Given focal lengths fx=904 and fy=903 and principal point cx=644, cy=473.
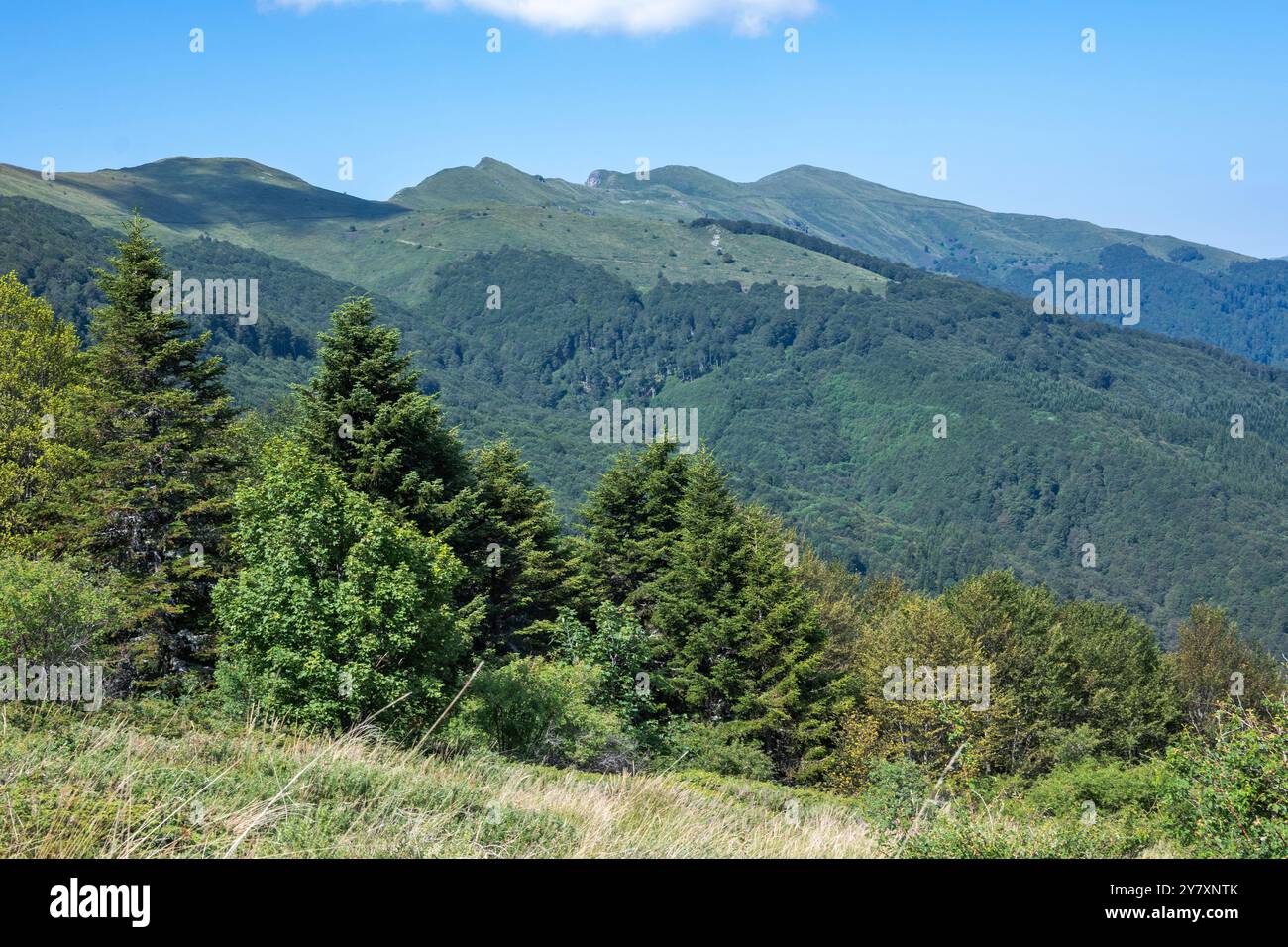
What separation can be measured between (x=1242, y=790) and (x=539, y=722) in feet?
49.5

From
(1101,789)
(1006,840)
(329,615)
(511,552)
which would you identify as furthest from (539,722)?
(1101,789)

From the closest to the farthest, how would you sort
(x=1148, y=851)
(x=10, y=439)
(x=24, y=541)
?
1. (x=1148, y=851)
2. (x=24, y=541)
3. (x=10, y=439)

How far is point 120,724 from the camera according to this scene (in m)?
10.7

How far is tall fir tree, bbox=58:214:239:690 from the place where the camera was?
82.8 feet

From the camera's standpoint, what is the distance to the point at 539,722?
2156 centimetres

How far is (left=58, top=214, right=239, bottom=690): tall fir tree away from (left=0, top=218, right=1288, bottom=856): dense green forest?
0.30 feet

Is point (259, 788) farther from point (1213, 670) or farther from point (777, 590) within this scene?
point (1213, 670)

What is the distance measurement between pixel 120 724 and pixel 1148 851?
1132 cm

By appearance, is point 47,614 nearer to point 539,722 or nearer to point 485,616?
point 539,722

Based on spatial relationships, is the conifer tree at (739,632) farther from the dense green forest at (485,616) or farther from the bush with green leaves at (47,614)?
the bush with green leaves at (47,614)
